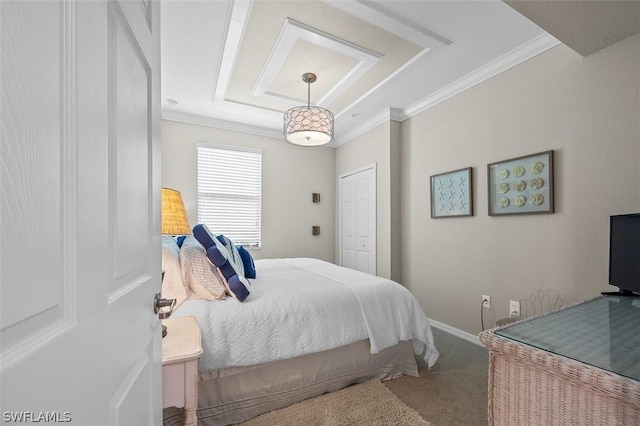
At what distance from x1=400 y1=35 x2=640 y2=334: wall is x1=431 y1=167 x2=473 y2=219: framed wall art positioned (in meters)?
0.07

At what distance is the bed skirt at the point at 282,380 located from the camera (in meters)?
1.58

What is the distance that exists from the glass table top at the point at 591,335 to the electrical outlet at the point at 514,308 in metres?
1.26

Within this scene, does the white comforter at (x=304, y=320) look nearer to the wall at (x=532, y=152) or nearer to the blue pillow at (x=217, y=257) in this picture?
the blue pillow at (x=217, y=257)

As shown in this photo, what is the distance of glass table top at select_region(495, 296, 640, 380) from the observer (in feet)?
2.55

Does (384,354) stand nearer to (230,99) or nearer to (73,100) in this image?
(73,100)

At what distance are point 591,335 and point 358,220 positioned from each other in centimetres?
342

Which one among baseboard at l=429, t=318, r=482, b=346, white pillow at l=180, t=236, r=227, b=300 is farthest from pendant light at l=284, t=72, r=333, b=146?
baseboard at l=429, t=318, r=482, b=346

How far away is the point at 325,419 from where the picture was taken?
1.65 m

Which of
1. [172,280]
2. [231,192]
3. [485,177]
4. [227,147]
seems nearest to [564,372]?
[172,280]

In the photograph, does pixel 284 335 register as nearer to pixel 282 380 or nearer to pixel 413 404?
pixel 282 380

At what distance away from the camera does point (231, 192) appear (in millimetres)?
4227

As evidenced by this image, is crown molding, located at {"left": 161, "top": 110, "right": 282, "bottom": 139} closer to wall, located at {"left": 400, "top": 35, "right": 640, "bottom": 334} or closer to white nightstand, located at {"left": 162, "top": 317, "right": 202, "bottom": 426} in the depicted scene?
wall, located at {"left": 400, "top": 35, "right": 640, "bottom": 334}

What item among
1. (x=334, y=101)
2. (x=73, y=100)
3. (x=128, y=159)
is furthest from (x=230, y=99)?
(x=73, y=100)

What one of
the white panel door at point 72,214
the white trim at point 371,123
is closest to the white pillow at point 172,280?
the white panel door at point 72,214
